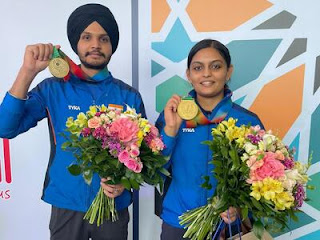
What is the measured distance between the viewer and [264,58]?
1.95m

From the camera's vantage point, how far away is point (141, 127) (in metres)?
1.23

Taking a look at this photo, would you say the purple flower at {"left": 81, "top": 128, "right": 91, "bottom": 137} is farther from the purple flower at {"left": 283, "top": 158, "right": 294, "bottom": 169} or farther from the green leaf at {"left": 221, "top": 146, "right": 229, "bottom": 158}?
the purple flower at {"left": 283, "top": 158, "right": 294, "bottom": 169}

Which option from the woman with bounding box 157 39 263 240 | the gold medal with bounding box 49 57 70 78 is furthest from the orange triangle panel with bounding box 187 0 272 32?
the gold medal with bounding box 49 57 70 78

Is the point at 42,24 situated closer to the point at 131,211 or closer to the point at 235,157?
the point at 131,211

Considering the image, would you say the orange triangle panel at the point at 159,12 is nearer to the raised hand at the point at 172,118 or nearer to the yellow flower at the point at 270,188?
the raised hand at the point at 172,118

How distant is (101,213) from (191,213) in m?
0.41

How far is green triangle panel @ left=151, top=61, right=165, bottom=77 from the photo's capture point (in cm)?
208

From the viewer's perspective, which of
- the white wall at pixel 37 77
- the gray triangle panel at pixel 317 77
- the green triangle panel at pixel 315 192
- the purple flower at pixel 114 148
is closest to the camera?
the purple flower at pixel 114 148

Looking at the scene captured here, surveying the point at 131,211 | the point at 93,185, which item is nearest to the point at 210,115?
the point at 93,185

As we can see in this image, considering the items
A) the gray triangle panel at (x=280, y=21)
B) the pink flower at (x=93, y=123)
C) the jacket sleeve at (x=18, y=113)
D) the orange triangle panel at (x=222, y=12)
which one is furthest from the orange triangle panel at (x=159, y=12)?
the pink flower at (x=93, y=123)

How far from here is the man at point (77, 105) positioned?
1.46 meters

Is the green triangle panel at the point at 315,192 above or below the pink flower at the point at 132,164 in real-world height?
below

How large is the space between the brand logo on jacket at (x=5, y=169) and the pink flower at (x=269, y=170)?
186 centimetres

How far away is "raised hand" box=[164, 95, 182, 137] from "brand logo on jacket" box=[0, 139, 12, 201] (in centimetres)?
143
